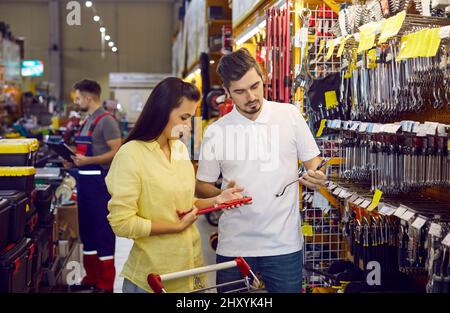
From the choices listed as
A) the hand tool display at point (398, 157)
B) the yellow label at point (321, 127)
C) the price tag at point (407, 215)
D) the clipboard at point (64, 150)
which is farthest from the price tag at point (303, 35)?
the clipboard at point (64, 150)

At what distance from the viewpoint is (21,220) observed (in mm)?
3182

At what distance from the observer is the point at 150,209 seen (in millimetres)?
2281

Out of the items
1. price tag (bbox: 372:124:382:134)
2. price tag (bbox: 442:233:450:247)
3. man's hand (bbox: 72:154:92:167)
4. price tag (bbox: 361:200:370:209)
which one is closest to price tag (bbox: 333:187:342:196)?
price tag (bbox: 361:200:370:209)

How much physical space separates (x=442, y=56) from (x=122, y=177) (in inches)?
50.4

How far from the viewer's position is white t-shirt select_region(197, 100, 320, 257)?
8.33ft

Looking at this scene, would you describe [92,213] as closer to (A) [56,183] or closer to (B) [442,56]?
(A) [56,183]

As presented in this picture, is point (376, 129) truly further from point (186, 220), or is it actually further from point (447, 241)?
point (186, 220)

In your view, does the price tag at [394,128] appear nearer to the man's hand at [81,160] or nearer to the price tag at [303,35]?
the price tag at [303,35]

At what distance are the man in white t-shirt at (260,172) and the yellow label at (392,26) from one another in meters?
0.47

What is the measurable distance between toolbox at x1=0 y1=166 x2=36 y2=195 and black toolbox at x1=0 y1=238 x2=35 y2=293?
0.93 ft

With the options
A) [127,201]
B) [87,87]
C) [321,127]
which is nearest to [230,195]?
[127,201]

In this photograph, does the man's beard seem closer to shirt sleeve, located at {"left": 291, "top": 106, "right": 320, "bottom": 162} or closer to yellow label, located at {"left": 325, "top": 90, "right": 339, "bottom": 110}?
shirt sleeve, located at {"left": 291, "top": 106, "right": 320, "bottom": 162}

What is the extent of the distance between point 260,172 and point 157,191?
1.55 ft
